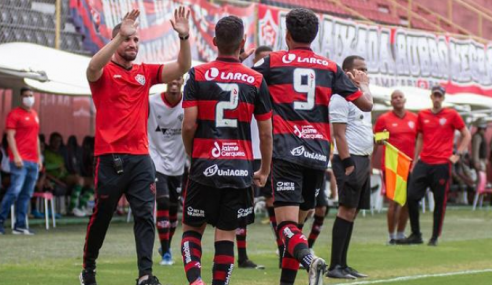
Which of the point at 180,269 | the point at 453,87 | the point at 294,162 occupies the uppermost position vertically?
the point at 453,87

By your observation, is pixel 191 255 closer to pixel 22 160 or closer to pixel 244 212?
pixel 244 212

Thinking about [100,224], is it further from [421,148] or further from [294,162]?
[421,148]

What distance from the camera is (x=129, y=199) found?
28.5ft

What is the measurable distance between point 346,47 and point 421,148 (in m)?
10.7

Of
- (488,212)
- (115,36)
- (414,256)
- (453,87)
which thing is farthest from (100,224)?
(453,87)

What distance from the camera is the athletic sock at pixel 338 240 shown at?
10695 mm

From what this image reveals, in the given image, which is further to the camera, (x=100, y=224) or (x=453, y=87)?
(x=453, y=87)

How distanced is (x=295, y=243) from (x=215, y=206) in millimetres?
812

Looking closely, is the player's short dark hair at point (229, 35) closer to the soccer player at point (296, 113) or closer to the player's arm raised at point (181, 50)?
the player's arm raised at point (181, 50)

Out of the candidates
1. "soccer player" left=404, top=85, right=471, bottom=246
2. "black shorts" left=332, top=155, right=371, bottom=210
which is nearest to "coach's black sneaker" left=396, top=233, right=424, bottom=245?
"soccer player" left=404, top=85, right=471, bottom=246

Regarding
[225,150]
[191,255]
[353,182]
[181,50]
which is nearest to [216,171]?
[225,150]

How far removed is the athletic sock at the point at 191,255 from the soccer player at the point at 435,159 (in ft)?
27.3

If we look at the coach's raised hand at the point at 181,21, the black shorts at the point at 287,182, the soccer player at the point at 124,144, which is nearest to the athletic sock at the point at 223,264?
the black shorts at the point at 287,182

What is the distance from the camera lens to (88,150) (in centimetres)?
2064
